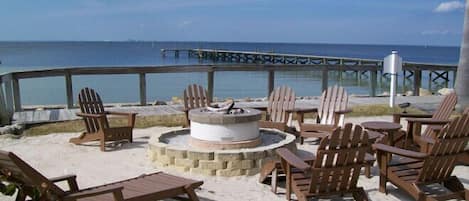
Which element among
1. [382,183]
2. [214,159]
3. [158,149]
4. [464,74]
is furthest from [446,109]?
[464,74]

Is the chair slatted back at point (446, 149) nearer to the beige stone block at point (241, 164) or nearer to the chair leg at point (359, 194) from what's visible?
the chair leg at point (359, 194)

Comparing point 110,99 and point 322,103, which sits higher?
point 322,103

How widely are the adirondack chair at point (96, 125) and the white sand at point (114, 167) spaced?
151 mm

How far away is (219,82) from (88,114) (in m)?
16.4

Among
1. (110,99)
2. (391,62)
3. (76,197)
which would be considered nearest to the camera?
(76,197)

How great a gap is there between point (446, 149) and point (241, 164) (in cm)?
215

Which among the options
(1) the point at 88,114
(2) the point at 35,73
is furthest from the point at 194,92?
(2) the point at 35,73

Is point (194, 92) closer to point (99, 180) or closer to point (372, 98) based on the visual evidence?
point (99, 180)

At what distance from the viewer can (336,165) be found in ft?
12.1

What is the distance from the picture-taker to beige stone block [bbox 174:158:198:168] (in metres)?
5.11

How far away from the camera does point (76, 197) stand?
10.4 ft

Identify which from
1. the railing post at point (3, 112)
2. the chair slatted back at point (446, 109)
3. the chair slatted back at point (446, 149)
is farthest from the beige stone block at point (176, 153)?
the railing post at point (3, 112)

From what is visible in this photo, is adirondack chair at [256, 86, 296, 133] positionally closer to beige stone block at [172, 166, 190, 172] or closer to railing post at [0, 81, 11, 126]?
beige stone block at [172, 166, 190, 172]

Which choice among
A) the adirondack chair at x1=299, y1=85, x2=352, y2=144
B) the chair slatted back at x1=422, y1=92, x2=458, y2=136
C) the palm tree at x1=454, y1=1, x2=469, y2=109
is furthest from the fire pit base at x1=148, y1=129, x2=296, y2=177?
the palm tree at x1=454, y1=1, x2=469, y2=109
